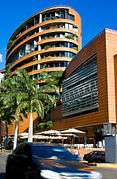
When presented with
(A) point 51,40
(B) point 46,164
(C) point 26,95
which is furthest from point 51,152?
(A) point 51,40

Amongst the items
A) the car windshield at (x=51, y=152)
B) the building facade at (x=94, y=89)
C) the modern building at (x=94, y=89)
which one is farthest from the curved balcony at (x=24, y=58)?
the car windshield at (x=51, y=152)

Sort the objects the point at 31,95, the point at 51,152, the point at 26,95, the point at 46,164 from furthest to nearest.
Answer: the point at 31,95, the point at 26,95, the point at 51,152, the point at 46,164

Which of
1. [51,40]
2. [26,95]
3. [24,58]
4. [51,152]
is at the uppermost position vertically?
[51,40]

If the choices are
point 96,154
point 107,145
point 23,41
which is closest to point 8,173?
point 107,145

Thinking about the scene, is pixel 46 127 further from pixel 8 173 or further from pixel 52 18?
pixel 8 173

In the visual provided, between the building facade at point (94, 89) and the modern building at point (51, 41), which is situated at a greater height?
the modern building at point (51, 41)

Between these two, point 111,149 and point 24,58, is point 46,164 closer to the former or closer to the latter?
point 111,149

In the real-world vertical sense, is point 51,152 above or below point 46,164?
above

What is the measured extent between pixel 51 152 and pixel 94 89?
43178 millimetres

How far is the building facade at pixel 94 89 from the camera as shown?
170 feet

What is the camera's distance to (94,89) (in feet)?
183

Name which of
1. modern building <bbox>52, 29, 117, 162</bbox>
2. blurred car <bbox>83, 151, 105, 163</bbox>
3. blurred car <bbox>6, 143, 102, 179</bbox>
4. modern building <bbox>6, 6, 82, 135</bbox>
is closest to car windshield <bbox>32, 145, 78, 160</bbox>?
blurred car <bbox>6, 143, 102, 179</bbox>

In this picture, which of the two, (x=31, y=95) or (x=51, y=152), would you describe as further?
(x=31, y=95)

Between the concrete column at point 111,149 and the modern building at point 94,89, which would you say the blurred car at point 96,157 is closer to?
the concrete column at point 111,149
